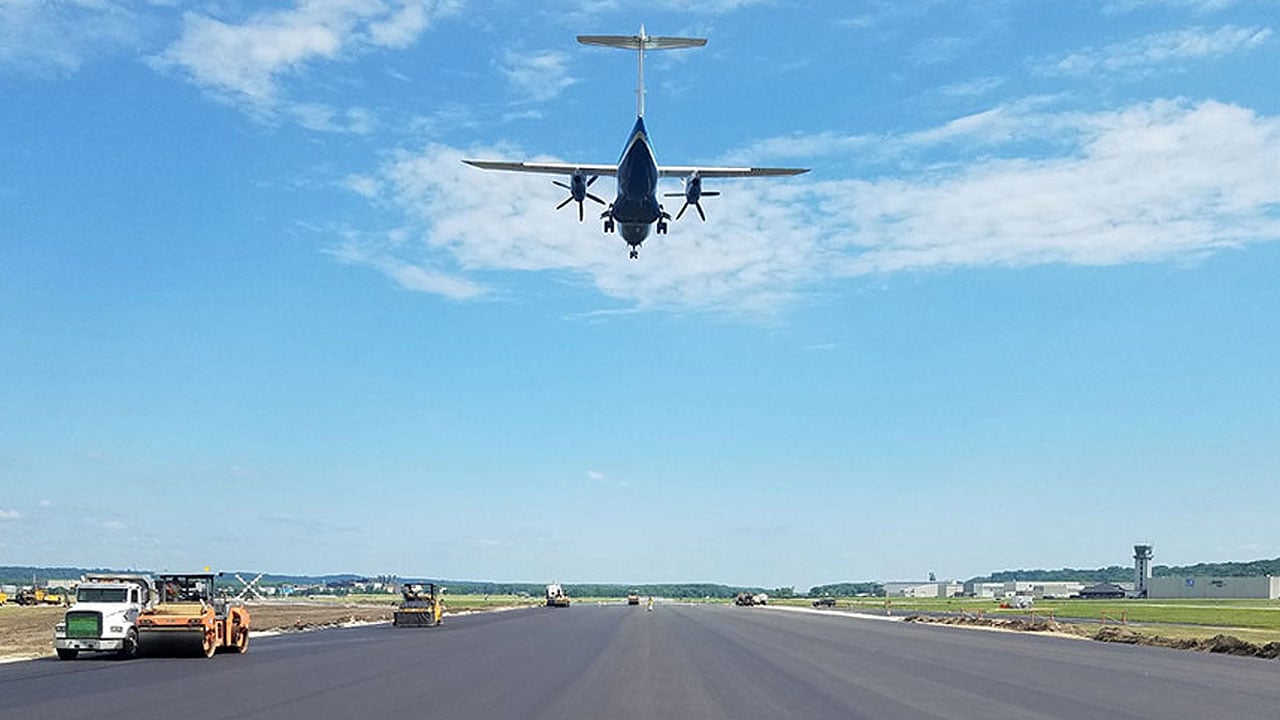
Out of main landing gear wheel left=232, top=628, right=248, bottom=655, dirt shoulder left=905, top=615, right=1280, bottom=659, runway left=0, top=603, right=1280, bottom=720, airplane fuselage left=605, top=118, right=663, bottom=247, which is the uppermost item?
airplane fuselage left=605, top=118, right=663, bottom=247

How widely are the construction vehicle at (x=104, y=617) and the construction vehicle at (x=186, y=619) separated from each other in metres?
0.46

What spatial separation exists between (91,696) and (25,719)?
14.5ft

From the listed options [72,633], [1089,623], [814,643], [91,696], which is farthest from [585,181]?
[1089,623]

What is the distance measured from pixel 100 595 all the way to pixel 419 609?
3764 centimetres

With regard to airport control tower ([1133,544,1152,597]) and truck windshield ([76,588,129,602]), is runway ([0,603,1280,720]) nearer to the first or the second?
truck windshield ([76,588,129,602])

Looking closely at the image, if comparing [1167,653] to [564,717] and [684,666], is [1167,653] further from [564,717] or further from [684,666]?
[564,717]

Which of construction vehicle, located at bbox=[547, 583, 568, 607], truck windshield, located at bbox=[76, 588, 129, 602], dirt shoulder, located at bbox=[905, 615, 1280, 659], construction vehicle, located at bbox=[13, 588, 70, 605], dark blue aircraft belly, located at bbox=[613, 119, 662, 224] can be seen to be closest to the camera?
truck windshield, located at bbox=[76, 588, 129, 602]

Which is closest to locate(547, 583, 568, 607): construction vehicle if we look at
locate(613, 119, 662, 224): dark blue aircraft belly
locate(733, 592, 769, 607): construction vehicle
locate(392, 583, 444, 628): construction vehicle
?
locate(733, 592, 769, 607): construction vehicle

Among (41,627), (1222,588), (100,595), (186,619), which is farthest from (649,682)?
(1222,588)

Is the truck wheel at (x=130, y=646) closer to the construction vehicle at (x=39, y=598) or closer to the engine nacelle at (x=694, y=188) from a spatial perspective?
the engine nacelle at (x=694, y=188)

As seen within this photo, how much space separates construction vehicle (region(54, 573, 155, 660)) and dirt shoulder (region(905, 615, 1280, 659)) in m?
42.4

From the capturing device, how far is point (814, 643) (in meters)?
57.7

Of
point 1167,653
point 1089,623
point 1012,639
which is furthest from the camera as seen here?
point 1089,623

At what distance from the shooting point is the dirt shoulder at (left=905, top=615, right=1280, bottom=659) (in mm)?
51625
